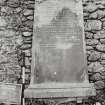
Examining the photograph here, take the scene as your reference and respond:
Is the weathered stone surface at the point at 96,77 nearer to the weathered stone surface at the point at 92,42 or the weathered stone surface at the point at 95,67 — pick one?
Result: the weathered stone surface at the point at 95,67

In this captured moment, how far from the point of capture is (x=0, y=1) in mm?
4043

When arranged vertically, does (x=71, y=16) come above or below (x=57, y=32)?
above

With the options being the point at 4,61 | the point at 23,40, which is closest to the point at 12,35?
the point at 23,40

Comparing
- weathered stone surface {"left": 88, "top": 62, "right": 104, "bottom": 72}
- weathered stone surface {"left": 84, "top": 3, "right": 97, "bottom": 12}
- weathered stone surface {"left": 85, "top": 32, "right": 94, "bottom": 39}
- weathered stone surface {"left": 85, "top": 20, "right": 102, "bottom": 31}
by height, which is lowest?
weathered stone surface {"left": 88, "top": 62, "right": 104, "bottom": 72}

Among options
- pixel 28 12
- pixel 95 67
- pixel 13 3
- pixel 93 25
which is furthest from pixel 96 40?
pixel 13 3

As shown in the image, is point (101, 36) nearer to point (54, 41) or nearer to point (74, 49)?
point (74, 49)

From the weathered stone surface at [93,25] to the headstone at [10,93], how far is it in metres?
1.73

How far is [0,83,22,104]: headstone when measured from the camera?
3447 mm

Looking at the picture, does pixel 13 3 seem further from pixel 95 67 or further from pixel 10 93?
pixel 95 67

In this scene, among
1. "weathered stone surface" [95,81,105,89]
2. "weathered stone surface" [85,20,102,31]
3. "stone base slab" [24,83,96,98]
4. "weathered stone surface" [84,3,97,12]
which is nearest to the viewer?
"stone base slab" [24,83,96,98]

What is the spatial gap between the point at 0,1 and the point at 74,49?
1.86m

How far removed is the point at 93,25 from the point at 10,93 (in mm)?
2045

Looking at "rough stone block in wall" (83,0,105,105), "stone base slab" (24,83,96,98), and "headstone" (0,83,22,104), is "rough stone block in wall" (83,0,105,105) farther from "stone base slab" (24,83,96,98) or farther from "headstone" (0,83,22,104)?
"headstone" (0,83,22,104)

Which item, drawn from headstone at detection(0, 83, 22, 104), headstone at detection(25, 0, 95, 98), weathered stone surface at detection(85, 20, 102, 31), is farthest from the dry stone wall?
headstone at detection(25, 0, 95, 98)
